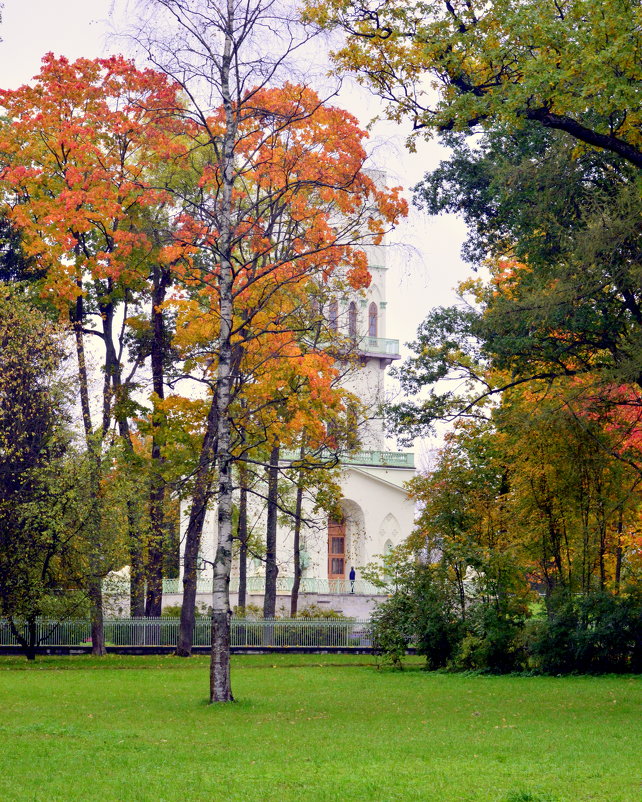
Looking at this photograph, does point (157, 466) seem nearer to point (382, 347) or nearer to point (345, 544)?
point (345, 544)

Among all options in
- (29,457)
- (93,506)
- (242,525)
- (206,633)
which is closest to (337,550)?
(242,525)

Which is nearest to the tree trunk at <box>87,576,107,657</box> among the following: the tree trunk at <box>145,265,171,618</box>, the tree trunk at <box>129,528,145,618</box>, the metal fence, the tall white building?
the metal fence

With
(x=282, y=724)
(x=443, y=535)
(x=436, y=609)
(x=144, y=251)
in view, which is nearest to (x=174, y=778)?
(x=282, y=724)

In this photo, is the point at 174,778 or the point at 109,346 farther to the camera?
the point at 109,346

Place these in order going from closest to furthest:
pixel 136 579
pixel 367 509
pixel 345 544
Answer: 1. pixel 136 579
2. pixel 367 509
3. pixel 345 544

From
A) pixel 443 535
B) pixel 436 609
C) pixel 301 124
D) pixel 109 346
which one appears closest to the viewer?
pixel 301 124

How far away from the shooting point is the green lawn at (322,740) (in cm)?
902

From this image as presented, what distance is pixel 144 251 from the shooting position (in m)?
29.4

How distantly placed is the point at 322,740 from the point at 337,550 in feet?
135

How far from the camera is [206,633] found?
3316 cm

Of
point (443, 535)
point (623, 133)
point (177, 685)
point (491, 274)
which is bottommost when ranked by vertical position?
point (177, 685)

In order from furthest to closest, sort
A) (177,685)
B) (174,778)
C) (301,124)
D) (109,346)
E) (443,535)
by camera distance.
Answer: (109,346), (443,535), (301,124), (177,685), (174,778)

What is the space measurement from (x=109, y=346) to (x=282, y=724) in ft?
63.9

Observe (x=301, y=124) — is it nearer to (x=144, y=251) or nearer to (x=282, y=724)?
(x=144, y=251)
